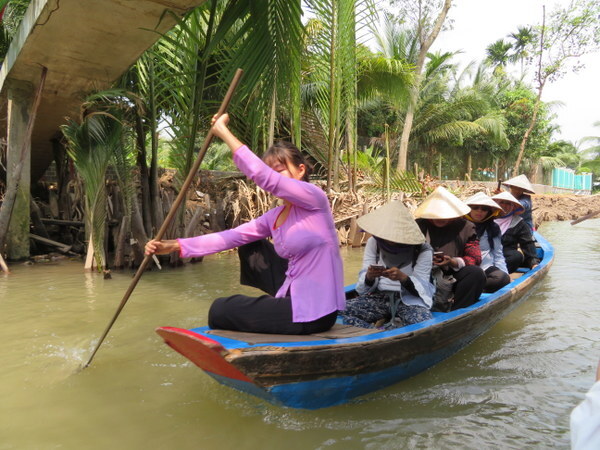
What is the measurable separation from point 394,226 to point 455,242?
3.59 ft

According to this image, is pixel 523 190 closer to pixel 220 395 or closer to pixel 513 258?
pixel 513 258

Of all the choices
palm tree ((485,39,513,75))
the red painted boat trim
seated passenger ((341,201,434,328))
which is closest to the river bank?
seated passenger ((341,201,434,328))

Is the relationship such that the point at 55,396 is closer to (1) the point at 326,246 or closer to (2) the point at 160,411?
(2) the point at 160,411

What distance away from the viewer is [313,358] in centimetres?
231

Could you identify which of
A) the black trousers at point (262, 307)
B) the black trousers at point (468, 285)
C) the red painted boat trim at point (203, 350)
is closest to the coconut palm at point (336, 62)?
the black trousers at point (468, 285)

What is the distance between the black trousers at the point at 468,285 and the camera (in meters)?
3.61

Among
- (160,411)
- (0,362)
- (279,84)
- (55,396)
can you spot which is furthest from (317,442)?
(279,84)

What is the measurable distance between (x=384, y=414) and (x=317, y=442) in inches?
20.2

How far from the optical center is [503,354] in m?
3.72

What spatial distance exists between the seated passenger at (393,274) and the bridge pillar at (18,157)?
507cm

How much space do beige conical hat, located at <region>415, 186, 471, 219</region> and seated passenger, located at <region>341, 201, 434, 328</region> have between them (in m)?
0.53

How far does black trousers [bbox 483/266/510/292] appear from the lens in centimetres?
432

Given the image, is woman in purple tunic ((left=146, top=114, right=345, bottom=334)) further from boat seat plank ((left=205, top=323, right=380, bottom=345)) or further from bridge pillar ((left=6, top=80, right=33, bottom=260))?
bridge pillar ((left=6, top=80, right=33, bottom=260))

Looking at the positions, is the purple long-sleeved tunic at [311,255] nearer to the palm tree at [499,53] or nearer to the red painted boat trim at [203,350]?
the red painted boat trim at [203,350]
